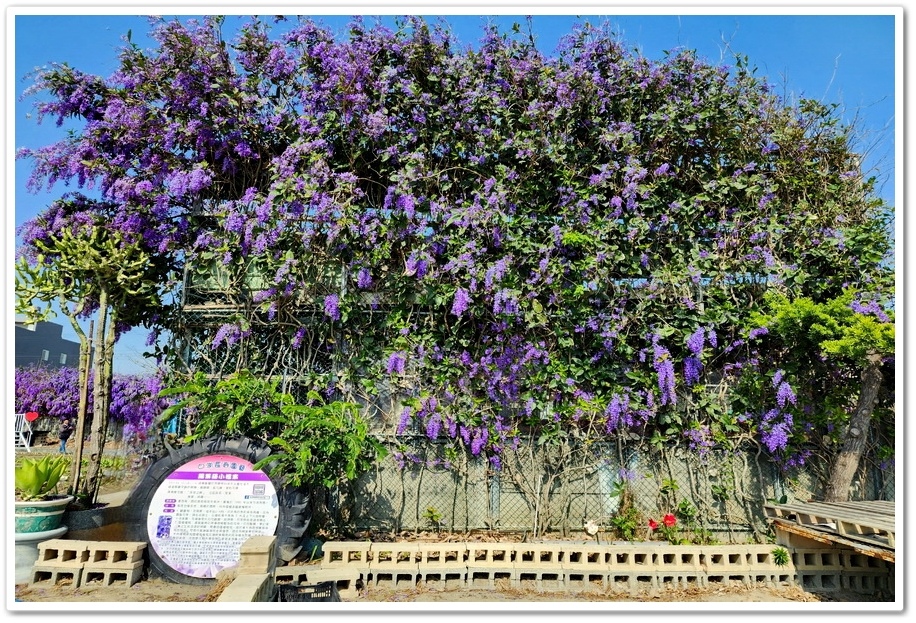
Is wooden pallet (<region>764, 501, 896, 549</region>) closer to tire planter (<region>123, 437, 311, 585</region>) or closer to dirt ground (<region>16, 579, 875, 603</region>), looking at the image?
dirt ground (<region>16, 579, 875, 603</region>)

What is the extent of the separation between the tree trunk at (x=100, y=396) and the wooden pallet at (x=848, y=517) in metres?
6.36

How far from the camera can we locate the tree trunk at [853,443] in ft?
16.6

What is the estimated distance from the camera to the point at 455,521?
17.5 feet

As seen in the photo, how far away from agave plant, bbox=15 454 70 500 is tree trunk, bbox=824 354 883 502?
7.06 m

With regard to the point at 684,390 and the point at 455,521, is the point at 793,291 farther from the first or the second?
the point at 455,521

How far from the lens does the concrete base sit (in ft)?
13.7

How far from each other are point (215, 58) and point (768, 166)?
599 cm

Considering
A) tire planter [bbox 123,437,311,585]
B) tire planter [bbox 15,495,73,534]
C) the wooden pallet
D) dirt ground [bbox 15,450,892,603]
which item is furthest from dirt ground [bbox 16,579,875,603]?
the wooden pallet

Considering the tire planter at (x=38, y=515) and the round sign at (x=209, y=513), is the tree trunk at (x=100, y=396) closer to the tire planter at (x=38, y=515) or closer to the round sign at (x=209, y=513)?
the tire planter at (x=38, y=515)

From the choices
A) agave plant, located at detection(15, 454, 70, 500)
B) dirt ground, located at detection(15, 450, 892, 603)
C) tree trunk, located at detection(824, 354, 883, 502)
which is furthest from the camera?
tree trunk, located at detection(824, 354, 883, 502)

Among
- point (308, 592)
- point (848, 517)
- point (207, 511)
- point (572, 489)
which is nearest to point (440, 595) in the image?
point (308, 592)

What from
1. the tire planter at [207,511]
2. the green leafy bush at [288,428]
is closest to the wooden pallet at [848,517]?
the green leafy bush at [288,428]
